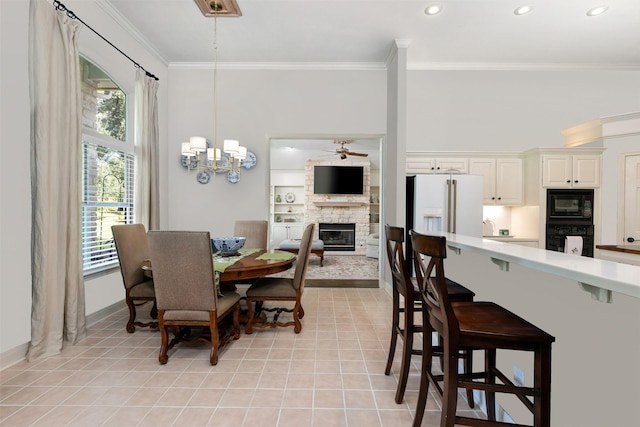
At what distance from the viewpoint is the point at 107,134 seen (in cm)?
334

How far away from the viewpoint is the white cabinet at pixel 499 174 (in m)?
4.33

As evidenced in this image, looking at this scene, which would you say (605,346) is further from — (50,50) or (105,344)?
(50,50)

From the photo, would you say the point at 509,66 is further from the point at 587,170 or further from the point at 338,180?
the point at 338,180

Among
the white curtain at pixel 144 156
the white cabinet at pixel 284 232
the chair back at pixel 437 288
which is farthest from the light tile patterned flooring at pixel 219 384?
the white cabinet at pixel 284 232

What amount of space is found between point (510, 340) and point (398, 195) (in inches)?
111

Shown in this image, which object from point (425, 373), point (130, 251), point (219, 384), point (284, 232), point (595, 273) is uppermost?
point (595, 273)

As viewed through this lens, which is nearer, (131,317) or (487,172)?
(131,317)

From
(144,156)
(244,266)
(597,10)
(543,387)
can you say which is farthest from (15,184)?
(597,10)

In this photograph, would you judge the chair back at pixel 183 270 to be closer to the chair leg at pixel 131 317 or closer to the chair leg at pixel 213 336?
the chair leg at pixel 213 336

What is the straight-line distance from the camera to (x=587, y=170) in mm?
4012

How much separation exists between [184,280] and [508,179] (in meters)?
4.36

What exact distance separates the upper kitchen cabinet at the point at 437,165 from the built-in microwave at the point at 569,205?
3.73 feet

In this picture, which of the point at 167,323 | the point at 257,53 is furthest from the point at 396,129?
the point at 167,323

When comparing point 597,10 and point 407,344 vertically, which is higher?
point 597,10
